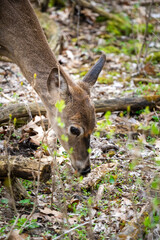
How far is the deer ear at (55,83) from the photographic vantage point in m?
4.41

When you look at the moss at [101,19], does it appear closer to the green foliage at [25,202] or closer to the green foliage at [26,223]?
the green foliage at [25,202]

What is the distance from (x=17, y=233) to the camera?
3295mm

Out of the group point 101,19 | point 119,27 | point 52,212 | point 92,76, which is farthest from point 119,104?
point 101,19

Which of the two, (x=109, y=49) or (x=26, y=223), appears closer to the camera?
(x=26, y=223)

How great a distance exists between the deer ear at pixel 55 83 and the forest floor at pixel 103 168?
0.86m

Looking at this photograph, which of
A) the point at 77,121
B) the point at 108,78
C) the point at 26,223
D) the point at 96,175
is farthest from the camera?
the point at 108,78

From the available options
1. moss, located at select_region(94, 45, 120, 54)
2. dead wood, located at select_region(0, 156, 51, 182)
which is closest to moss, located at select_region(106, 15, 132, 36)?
moss, located at select_region(94, 45, 120, 54)

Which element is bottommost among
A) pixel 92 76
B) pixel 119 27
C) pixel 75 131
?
pixel 119 27

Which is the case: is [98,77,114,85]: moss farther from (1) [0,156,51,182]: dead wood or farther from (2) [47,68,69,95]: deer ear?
(1) [0,156,51,182]: dead wood

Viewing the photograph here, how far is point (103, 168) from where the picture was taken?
16.2ft

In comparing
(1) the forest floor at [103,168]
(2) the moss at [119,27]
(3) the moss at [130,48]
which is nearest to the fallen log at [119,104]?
(1) the forest floor at [103,168]

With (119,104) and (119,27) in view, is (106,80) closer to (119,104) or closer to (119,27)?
(119,104)

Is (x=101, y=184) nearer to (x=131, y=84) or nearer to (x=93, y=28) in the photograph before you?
(x=131, y=84)

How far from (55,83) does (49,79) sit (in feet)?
0.41
